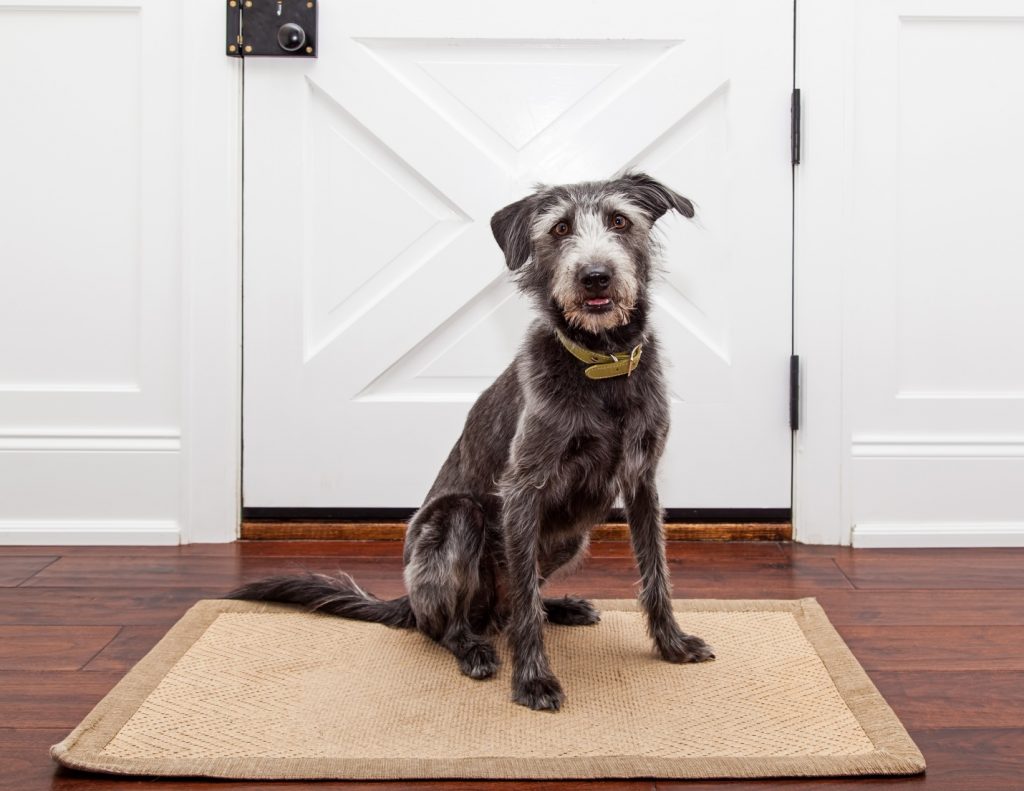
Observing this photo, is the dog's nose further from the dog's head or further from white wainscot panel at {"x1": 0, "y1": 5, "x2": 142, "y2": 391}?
white wainscot panel at {"x1": 0, "y1": 5, "x2": 142, "y2": 391}

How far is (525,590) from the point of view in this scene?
6.42 feet

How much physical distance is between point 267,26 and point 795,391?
1.95 m

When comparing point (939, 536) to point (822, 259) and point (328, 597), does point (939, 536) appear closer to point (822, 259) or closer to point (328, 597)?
point (822, 259)

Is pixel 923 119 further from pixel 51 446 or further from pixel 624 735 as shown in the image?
pixel 51 446

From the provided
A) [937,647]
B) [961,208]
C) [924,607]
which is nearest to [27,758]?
[937,647]

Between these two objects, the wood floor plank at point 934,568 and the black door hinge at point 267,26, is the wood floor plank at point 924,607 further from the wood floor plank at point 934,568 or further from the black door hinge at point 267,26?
the black door hinge at point 267,26

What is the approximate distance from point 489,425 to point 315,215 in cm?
119

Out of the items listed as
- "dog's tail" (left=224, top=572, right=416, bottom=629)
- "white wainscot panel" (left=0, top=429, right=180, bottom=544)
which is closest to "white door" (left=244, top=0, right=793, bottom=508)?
"white wainscot panel" (left=0, top=429, right=180, bottom=544)

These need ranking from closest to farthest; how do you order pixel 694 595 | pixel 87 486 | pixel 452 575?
pixel 452 575 → pixel 694 595 → pixel 87 486

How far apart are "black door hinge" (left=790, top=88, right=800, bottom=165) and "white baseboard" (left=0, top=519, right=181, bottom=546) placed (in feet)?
7.27

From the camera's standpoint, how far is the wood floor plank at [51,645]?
206 centimetres

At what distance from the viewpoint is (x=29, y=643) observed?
2.18 meters

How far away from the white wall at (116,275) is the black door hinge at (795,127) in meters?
1.69

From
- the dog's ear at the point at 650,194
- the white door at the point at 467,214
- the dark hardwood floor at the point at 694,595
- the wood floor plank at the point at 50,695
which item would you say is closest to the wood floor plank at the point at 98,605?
the dark hardwood floor at the point at 694,595
